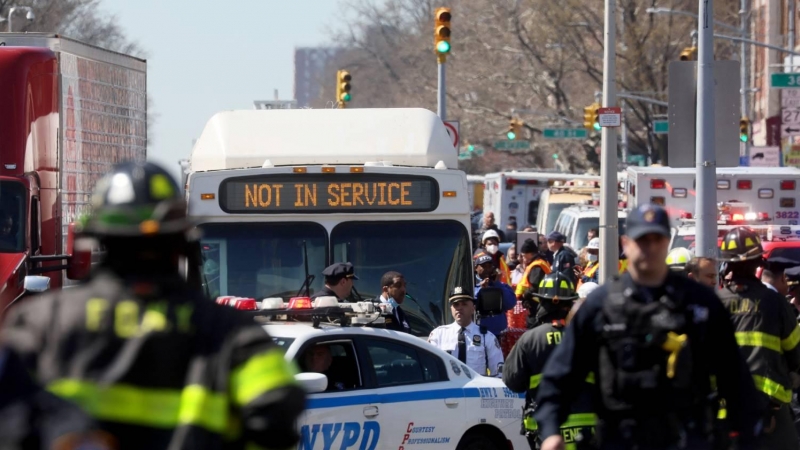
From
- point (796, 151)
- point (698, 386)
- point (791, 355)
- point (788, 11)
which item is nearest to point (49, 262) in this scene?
point (791, 355)

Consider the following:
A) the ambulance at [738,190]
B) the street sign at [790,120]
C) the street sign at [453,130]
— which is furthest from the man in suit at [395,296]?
the street sign at [790,120]

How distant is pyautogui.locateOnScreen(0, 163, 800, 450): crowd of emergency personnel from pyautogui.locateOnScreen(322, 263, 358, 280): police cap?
0.05 feet

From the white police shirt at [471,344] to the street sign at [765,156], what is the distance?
25.8 m

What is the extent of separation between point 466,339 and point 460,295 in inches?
13.8

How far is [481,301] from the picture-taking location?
1038 cm

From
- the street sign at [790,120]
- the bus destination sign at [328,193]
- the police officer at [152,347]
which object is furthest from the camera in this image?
the street sign at [790,120]

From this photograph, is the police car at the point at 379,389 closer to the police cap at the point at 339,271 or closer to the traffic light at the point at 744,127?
the police cap at the point at 339,271

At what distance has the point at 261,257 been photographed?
11.2 metres

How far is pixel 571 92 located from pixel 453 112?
22.7 ft

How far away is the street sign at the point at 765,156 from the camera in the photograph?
35250 mm

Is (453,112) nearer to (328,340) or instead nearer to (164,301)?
(328,340)

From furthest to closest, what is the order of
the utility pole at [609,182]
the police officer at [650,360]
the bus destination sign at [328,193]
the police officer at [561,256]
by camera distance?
the utility pole at [609,182]
the police officer at [561,256]
the bus destination sign at [328,193]
the police officer at [650,360]

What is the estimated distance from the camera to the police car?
871cm

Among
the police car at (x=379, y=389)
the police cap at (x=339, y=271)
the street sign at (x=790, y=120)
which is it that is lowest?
the police car at (x=379, y=389)
